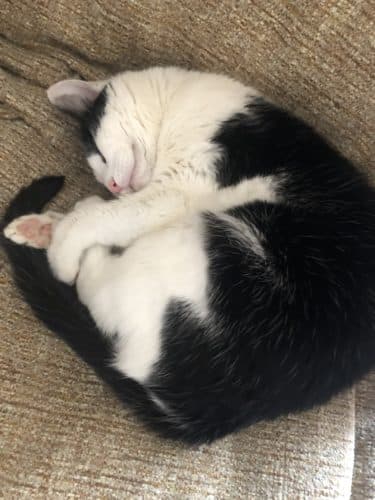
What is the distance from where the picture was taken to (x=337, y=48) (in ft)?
4.09

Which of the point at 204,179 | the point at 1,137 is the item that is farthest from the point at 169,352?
the point at 1,137

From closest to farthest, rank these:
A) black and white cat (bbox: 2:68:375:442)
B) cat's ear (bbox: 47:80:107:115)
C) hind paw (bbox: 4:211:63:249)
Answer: black and white cat (bbox: 2:68:375:442) < hind paw (bbox: 4:211:63:249) < cat's ear (bbox: 47:80:107:115)

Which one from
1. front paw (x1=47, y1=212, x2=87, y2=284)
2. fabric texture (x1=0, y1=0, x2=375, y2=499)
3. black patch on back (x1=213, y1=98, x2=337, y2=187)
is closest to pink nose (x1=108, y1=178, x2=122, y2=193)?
fabric texture (x1=0, y1=0, x2=375, y2=499)

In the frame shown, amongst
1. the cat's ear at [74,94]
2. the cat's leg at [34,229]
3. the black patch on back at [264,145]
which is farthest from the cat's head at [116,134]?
the black patch on back at [264,145]

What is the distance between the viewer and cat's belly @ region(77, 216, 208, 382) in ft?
3.43

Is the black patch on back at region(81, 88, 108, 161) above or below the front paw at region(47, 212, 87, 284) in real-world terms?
above

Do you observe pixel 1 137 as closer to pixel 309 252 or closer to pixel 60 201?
pixel 60 201

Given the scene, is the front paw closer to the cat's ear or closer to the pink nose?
the pink nose

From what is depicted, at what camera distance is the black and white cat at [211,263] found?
3.38 ft

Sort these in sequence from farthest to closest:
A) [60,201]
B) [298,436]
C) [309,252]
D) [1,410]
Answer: [60,201], [298,436], [309,252], [1,410]

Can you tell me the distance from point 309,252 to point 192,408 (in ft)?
A: 1.46

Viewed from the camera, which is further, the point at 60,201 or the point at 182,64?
the point at 182,64

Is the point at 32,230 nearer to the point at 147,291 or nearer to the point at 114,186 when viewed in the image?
the point at 114,186

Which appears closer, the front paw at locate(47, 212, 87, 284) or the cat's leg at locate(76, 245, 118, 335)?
the cat's leg at locate(76, 245, 118, 335)
